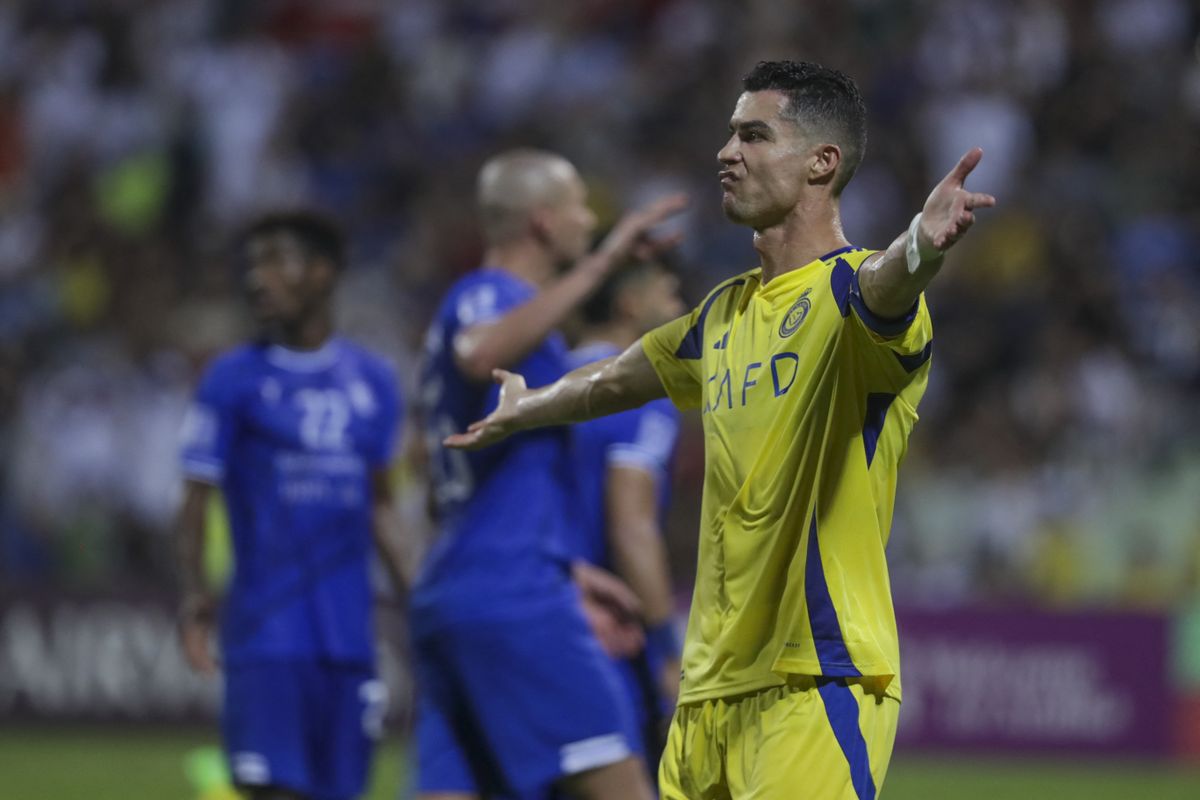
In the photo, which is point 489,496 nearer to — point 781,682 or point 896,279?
point 781,682

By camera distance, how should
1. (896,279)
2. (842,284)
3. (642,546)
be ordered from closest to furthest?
(896,279) → (842,284) → (642,546)

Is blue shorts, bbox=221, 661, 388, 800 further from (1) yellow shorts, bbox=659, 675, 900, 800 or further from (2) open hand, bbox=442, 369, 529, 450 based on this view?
(1) yellow shorts, bbox=659, 675, 900, 800

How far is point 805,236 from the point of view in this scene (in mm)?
4777

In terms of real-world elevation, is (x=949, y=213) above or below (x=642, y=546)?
above

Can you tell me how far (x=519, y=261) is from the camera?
666cm

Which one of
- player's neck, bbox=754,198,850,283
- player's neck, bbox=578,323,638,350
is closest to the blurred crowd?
player's neck, bbox=578,323,638,350

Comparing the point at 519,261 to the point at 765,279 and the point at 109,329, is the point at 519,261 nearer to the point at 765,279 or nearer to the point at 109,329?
the point at 765,279

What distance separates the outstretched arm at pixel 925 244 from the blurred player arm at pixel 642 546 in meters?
2.85

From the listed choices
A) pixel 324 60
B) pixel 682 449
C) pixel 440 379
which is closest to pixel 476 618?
pixel 440 379

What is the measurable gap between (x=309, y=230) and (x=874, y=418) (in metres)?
3.59

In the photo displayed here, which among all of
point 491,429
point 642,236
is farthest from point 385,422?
point 491,429

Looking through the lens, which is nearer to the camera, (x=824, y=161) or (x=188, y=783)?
(x=824, y=161)

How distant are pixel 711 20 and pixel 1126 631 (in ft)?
23.6

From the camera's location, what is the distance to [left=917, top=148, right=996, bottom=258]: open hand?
3.96 meters
